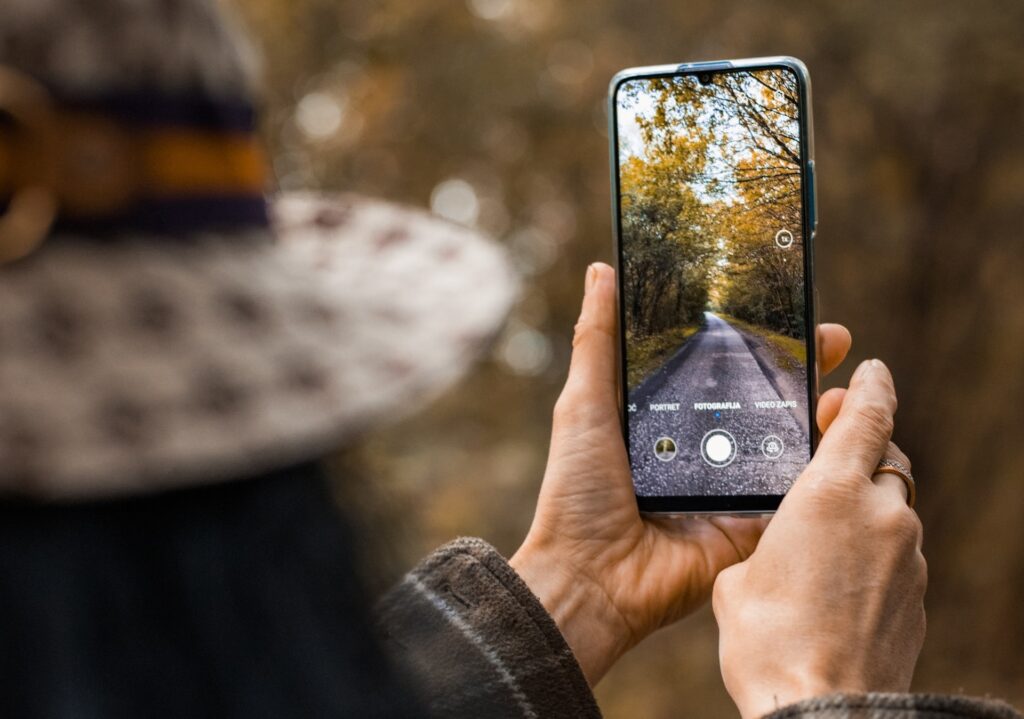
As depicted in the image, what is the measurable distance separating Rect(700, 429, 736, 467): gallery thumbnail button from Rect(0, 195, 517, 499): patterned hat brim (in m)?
0.57

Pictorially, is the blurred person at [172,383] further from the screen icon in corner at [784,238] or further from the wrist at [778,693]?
the screen icon in corner at [784,238]

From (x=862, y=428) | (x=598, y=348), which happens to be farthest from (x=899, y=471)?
(x=598, y=348)

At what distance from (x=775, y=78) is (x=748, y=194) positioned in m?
0.10

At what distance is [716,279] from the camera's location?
37.8 inches

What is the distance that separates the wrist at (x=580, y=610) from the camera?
95 cm

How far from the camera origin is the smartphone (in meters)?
0.95

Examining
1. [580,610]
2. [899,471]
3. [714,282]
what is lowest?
[580,610]

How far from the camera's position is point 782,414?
0.96 meters

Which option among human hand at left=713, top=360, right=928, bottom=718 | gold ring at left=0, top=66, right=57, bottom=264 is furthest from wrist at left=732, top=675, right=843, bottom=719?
gold ring at left=0, top=66, right=57, bottom=264

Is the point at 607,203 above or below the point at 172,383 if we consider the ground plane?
above

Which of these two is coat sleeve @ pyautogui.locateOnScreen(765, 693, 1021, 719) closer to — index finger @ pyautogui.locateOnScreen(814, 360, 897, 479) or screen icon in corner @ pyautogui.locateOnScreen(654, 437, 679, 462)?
index finger @ pyautogui.locateOnScreen(814, 360, 897, 479)

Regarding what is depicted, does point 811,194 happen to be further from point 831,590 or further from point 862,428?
point 831,590

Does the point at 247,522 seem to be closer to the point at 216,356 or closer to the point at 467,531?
the point at 216,356

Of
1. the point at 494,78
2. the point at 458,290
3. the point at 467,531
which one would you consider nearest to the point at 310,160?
the point at 494,78
